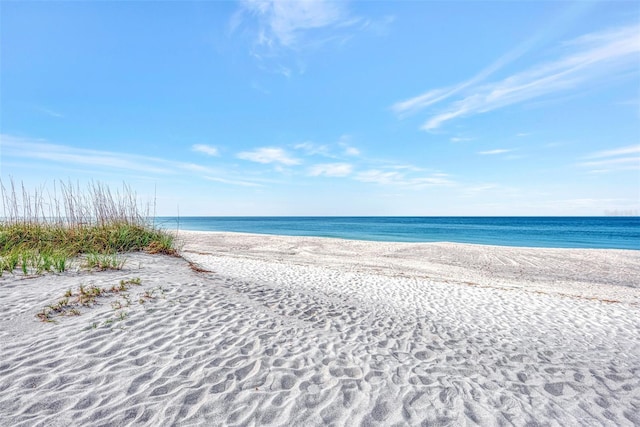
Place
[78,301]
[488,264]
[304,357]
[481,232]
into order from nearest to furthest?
[304,357] < [78,301] < [488,264] < [481,232]

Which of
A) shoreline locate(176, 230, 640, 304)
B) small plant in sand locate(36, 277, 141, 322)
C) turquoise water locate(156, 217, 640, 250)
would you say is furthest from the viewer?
turquoise water locate(156, 217, 640, 250)

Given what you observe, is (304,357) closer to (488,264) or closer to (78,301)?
(78,301)

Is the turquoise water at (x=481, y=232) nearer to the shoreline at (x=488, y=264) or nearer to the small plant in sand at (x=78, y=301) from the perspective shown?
the small plant in sand at (x=78, y=301)

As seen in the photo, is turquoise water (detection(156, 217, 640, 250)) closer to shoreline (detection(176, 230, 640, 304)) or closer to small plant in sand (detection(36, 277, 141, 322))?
small plant in sand (detection(36, 277, 141, 322))

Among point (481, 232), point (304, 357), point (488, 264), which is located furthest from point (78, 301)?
point (481, 232)

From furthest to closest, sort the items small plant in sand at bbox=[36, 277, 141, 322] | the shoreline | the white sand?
the shoreline → small plant in sand at bbox=[36, 277, 141, 322] → the white sand

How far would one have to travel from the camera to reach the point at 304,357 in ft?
14.8

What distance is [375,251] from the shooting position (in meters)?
21.0

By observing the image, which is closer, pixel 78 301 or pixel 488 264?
pixel 78 301

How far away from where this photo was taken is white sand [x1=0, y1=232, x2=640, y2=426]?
336 cm

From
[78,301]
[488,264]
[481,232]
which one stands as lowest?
[488,264]

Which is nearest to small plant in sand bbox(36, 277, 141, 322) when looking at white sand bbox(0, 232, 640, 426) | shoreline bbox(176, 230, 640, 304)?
white sand bbox(0, 232, 640, 426)

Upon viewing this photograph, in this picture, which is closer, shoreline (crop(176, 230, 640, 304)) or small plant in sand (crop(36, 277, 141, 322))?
small plant in sand (crop(36, 277, 141, 322))

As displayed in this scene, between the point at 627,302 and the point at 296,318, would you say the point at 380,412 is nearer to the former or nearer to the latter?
the point at 296,318
